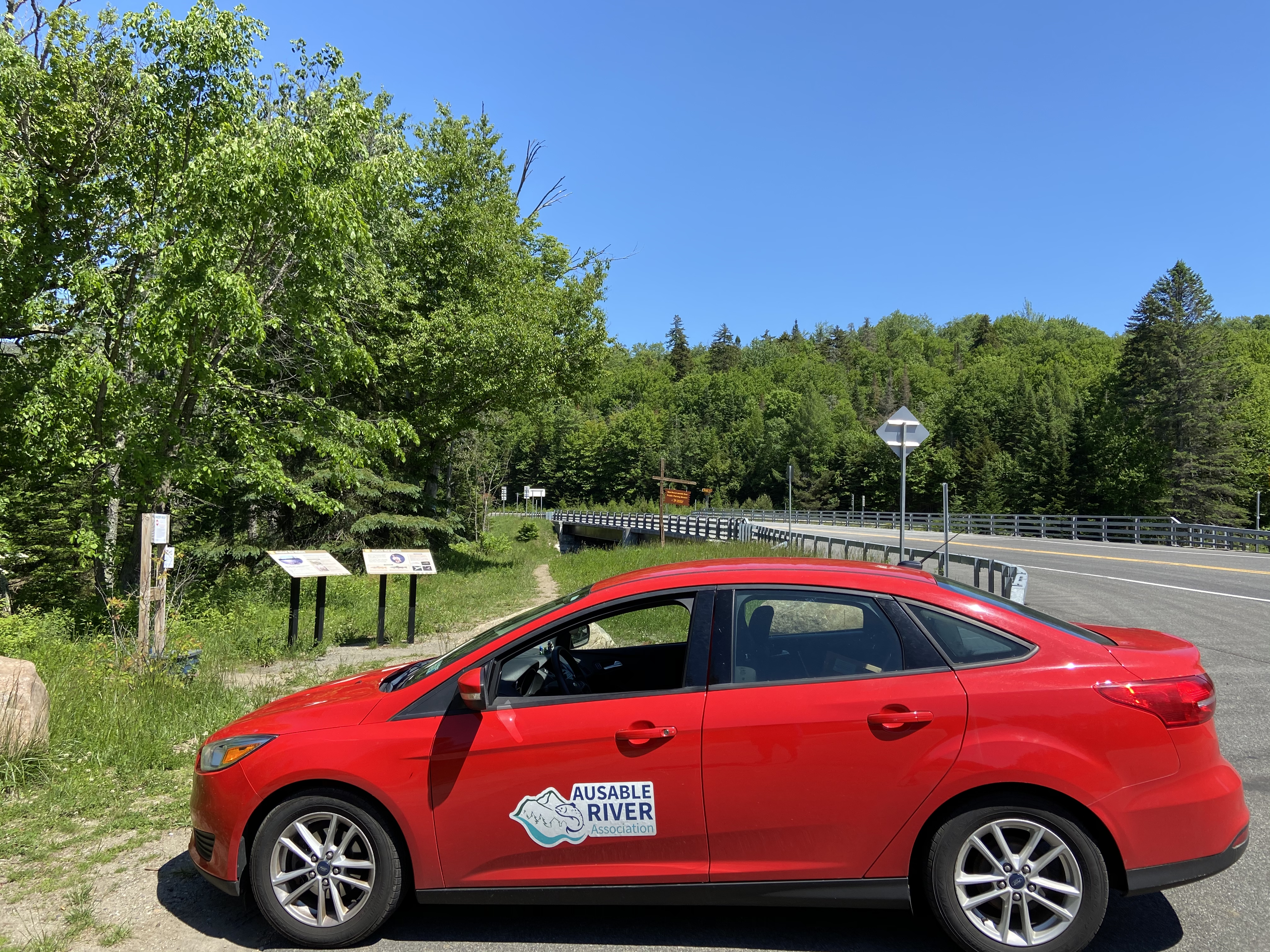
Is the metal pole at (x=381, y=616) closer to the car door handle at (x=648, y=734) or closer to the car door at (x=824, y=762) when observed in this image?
the car door handle at (x=648, y=734)

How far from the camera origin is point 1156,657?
11.2 feet

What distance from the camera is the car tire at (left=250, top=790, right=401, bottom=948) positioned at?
136 inches

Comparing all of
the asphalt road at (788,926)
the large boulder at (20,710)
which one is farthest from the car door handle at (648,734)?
the large boulder at (20,710)

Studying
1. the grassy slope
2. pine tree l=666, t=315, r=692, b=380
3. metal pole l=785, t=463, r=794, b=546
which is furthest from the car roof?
pine tree l=666, t=315, r=692, b=380

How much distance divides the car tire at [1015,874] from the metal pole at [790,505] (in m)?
20.2

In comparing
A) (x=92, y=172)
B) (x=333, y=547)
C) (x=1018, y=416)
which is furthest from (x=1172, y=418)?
(x=92, y=172)

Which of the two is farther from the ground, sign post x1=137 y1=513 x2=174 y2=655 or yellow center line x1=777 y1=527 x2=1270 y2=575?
sign post x1=137 y1=513 x2=174 y2=655

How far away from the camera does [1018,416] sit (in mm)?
88375

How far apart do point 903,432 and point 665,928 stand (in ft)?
36.3

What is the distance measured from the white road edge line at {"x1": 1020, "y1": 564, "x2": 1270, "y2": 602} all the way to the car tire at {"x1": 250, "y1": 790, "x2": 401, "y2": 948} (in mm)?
14504

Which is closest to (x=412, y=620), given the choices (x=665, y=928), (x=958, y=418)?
(x=665, y=928)

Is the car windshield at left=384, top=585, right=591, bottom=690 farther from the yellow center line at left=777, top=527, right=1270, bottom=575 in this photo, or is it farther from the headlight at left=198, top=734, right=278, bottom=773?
the yellow center line at left=777, top=527, right=1270, bottom=575

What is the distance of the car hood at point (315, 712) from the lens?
143 inches

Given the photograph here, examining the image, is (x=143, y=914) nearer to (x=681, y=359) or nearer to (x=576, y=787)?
(x=576, y=787)
